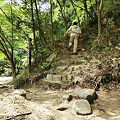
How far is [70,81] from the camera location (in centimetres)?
446

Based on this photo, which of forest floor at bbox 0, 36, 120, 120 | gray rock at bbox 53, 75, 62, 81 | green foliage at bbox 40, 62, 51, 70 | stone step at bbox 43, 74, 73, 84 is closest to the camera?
forest floor at bbox 0, 36, 120, 120

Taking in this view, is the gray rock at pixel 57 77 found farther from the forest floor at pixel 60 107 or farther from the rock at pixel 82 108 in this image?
the rock at pixel 82 108

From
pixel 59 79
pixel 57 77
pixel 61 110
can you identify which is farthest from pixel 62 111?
pixel 57 77

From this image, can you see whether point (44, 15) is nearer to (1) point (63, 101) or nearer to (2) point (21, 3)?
(2) point (21, 3)

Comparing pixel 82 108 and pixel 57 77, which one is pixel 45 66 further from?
pixel 82 108

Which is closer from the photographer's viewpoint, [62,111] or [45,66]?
[62,111]

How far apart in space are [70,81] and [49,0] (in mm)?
6439

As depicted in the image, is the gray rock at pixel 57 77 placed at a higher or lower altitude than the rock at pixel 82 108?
higher

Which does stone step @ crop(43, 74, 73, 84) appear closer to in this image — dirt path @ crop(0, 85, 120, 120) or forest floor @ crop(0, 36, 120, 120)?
forest floor @ crop(0, 36, 120, 120)

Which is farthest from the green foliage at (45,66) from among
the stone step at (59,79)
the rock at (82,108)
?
the rock at (82,108)

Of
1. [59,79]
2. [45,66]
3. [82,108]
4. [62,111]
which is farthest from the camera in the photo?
[45,66]

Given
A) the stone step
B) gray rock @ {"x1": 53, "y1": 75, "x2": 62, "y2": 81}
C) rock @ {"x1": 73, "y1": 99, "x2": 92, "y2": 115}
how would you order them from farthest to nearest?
gray rock @ {"x1": 53, "y1": 75, "x2": 62, "y2": 81}
the stone step
rock @ {"x1": 73, "y1": 99, "x2": 92, "y2": 115}

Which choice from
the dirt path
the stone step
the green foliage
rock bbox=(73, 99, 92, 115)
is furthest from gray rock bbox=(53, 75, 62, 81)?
rock bbox=(73, 99, 92, 115)

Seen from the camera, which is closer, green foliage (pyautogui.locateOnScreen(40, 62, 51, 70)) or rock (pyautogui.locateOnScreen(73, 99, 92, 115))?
rock (pyautogui.locateOnScreen(73, 99, 92, 115))
